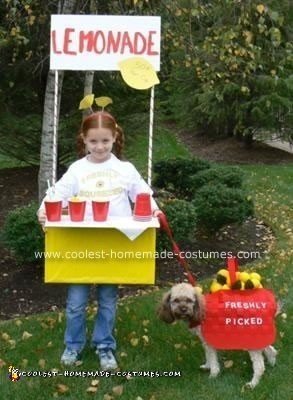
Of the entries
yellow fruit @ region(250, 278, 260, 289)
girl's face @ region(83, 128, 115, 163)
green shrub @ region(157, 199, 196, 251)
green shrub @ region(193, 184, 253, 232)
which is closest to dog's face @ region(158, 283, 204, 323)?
yellow fruit @ region(250, 278, 260, 289)

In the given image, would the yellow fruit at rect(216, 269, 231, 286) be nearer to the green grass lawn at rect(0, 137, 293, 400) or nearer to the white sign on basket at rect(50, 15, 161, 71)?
the green grass lawn at rect(0, 137, 293, 400)

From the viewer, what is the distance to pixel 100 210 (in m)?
3.74

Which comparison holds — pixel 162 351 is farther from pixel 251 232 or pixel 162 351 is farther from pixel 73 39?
pixel 251 232

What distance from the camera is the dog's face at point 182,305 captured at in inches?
146

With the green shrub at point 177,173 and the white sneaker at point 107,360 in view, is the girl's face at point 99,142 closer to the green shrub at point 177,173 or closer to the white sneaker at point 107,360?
the white sneaker at point 107,360

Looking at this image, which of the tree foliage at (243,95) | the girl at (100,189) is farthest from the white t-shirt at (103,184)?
the tree foliage at (243,95)

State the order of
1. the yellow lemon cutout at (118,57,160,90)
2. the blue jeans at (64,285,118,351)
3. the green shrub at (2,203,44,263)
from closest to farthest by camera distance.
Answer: the blue jeans at (64,285,118,351) < the yellow lemon cutout at (118,57,160,90) < the green shrub at (2,203,44,263)

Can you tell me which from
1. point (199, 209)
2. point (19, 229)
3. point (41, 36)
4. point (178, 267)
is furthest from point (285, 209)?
point (19, 229)

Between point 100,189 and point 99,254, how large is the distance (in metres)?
0.40

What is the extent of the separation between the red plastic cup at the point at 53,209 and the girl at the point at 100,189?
6 cm

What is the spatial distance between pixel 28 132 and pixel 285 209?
12.5 feet

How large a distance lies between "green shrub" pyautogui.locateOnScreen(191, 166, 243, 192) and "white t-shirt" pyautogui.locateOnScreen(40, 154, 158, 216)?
3742mm

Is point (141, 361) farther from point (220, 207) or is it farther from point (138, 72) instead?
point (220, 207)

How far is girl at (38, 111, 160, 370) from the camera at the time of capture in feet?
12.8
